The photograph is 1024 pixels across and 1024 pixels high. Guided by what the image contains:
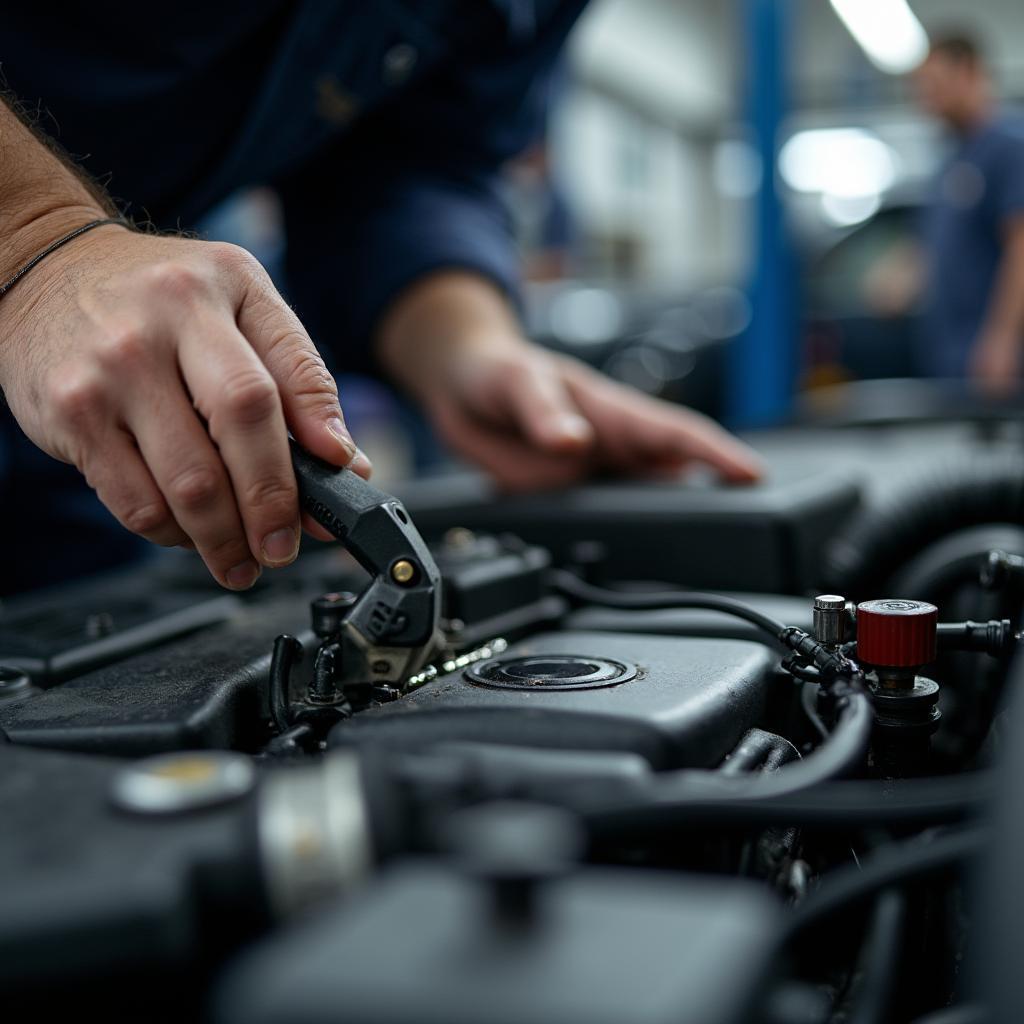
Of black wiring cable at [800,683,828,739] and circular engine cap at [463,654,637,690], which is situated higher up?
circular engine cap at [463,654,637,690]

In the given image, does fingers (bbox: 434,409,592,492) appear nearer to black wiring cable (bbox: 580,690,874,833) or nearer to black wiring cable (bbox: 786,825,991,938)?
black wiring cable (bbox: 580,690,874,833)

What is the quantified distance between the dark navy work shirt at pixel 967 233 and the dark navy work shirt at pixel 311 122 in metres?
2.54

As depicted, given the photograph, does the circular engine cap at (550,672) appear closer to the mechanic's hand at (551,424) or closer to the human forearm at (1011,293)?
the mechanic's hand at (551,424)

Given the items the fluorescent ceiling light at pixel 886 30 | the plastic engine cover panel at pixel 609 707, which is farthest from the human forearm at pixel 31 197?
the fluorescent ceiling light at pixel 886 30

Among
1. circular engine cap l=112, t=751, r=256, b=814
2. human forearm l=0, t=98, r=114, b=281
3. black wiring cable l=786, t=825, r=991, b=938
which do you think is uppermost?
human forearm l=0, t=98, r=114, b=281

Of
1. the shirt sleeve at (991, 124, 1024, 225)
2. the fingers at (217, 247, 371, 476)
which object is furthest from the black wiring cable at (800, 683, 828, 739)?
the shirt sleeve at (991, 124, 1024, 225)

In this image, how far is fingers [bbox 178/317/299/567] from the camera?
1.79 feet


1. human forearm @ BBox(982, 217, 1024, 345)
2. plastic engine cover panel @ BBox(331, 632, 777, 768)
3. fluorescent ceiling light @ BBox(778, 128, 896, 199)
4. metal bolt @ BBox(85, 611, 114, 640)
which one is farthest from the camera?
fluorescent ceiling light @ BBox(778, 128, 896, 199)

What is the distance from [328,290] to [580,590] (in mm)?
760

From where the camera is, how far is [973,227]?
371 centimetres

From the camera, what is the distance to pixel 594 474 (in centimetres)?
119

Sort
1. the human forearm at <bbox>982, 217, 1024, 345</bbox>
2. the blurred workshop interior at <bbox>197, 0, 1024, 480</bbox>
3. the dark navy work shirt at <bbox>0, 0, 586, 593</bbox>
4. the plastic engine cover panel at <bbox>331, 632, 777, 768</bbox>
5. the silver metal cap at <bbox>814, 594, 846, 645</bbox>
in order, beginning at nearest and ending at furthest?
1. the plastic engine cover panel at <bbox>331, 632, 777, 768</bbox>
2. the silver metal cap at <bbox>814, 594, 846, 645</bbox>
3. the dark navy work shirt at <bbox>0, 0, 586, 593</bbox>
4. the blurred workshop interior at <bbox>197, 0, 1024, 480</bbox>
5. the human forearm at <bbox>982, 217, 1024, 345</bbox>

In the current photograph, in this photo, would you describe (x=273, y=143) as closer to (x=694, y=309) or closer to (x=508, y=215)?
(x=508, y=215)

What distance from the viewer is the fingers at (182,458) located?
1.85 ft
